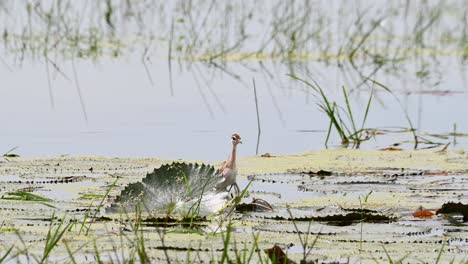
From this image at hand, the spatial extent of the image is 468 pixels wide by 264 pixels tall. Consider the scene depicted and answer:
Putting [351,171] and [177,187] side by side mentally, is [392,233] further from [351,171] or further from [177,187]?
[351,171]

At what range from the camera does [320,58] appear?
11766 mm

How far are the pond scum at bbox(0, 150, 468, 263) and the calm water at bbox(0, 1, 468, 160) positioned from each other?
62 centimetres

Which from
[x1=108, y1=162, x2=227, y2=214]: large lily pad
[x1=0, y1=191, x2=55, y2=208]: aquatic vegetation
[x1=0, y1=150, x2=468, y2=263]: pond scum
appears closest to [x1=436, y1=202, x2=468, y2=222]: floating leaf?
[x1=0, y1=150, x2=468, y2=263]: pond scum

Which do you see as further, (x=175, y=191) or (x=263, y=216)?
(x=175, y=191)

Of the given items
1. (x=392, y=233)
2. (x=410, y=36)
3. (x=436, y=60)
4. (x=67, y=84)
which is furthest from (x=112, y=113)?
(x=410, y=36)

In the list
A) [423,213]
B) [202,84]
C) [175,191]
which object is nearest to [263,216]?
[175,191]

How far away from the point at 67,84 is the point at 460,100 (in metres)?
2.79

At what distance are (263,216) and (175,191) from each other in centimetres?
33

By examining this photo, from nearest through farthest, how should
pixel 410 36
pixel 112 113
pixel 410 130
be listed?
1. pixel 410 130
2. pixel 112 113
3. pixel 410 36

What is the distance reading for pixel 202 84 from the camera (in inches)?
365

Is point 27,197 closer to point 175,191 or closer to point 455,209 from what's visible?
point 175,191

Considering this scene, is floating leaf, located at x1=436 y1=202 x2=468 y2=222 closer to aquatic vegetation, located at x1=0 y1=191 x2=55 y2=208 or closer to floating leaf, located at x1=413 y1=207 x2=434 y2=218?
floating leaf, located at x1=413 y1=207 x2=434 y2=218

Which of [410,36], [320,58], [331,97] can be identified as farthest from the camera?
[410,36]

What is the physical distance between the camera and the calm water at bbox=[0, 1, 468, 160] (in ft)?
22.1
